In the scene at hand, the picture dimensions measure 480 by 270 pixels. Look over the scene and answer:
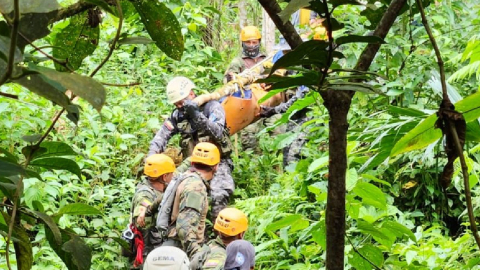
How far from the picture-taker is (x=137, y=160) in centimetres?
881

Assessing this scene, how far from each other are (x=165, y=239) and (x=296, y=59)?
20.7 feet

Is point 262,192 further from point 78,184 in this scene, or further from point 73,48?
point 73,48

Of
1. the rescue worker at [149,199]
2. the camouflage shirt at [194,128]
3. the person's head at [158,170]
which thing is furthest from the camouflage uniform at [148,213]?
the camouflage shirt at [194,128]

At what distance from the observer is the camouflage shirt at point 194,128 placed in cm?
810

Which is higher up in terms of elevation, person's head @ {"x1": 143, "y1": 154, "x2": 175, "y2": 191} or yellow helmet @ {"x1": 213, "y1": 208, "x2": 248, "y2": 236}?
person's head @ {"x1": 143, "y1": 154, "x2": 175, "y2": 191}

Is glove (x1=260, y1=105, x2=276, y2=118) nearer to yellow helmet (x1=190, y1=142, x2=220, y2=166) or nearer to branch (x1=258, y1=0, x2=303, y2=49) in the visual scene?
yellow helmet (x1=190, y1=142, x2=220, y2=166)

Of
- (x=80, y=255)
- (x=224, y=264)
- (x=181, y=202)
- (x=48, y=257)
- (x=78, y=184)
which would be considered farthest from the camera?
(x=78, y=184)

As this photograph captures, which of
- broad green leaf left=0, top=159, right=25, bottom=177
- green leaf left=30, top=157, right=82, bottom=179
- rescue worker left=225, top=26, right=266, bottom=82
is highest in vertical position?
rescue worker left=225, top=26, right=266, bottom=82

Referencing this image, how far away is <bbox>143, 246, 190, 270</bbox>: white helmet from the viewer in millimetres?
5691

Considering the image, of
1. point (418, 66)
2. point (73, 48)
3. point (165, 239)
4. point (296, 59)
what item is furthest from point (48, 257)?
point (296, 59)

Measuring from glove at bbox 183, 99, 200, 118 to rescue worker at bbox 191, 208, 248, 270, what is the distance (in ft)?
5.40

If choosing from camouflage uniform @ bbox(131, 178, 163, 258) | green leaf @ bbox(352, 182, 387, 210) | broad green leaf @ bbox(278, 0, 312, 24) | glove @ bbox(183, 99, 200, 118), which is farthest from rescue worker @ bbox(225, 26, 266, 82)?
broad green leaf @ bbox(278, 0, 312, 24)

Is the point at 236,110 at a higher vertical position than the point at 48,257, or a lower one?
higher

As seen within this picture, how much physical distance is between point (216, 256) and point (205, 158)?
1.69m
